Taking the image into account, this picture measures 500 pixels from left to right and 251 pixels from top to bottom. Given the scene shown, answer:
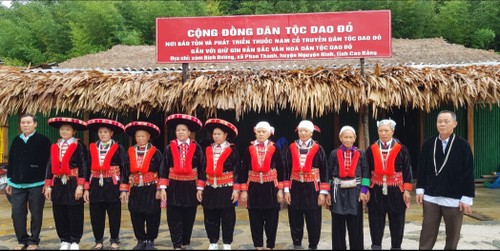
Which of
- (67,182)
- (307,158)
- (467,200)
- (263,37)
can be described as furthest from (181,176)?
(263,37)

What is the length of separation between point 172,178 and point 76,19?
15870 millimetres

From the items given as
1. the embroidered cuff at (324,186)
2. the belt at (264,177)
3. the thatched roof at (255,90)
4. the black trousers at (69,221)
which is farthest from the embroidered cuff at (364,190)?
the black trousers at (69,221)

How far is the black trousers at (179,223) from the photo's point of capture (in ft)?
17.6

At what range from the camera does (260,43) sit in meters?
7.75

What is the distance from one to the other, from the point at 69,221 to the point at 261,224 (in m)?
2.19

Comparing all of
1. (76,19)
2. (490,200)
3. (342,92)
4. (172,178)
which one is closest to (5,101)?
(172,178)

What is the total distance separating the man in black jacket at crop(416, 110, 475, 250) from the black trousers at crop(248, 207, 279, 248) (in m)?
1.54

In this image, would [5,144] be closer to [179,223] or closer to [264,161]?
[179,223]

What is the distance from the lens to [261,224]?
17.6 ft

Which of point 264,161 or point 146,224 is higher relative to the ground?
point 264,161

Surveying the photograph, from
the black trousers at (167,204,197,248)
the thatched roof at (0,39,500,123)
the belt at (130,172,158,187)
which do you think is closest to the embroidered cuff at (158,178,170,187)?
the belt at (130,172,158,187)

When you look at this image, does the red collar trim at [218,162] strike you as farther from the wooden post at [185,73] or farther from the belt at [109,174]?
the wooden post at [185,73]

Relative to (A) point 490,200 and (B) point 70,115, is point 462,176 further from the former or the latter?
(B) point 70,115

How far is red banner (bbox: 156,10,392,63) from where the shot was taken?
758cm
